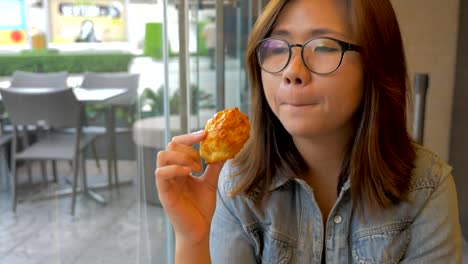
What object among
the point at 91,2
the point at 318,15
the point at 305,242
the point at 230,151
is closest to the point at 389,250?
the point at 305,242

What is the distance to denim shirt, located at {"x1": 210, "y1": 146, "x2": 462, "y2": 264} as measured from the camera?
100 centimetres

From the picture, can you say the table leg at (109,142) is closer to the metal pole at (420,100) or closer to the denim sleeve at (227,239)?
the denim sleeve at (227,239)

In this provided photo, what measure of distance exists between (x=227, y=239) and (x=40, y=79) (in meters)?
1.19

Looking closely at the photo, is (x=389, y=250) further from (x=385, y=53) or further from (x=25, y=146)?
(x=25, y=146)

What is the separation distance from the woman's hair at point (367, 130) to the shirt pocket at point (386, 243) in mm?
51

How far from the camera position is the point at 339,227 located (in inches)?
42.0

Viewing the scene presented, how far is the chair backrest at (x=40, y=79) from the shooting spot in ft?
6.06

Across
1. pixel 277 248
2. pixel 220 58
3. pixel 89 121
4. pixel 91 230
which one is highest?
pixel 220 58

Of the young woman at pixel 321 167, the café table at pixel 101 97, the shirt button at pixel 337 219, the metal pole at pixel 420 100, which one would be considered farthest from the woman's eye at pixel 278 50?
the metal pole at pixel 420 100

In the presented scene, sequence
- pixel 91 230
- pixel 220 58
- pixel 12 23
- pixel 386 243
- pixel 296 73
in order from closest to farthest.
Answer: pixel 296 73, pixel 386 243, pixel 12 23, pixel 91 230, pixel 220 58

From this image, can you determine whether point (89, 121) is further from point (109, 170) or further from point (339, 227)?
point (339, 227)

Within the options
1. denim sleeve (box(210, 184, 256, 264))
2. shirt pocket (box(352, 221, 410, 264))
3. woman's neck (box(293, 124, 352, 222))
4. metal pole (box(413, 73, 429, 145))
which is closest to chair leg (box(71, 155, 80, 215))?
denim sleeve (box(210, 184, 256, 264))

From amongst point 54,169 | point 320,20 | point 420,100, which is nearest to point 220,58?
point 54,169

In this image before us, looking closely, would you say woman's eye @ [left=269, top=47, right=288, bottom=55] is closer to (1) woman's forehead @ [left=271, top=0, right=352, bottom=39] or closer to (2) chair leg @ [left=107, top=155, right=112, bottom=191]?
(1) woman's forehead @ [left=271, top=0, right=352, bottom=39]
